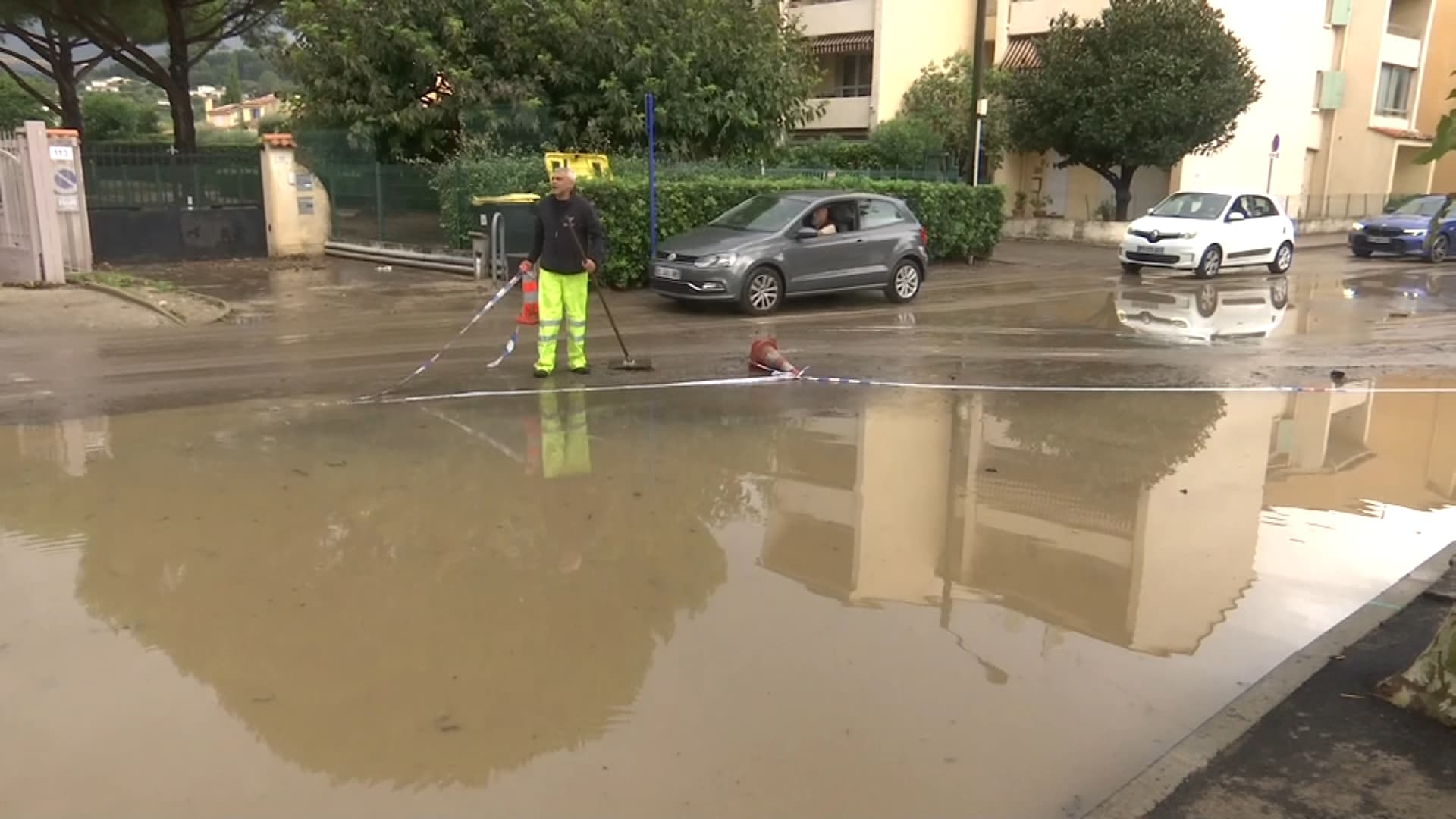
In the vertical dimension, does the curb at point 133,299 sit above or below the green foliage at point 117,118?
below

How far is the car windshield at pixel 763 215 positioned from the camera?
1402 centimetres

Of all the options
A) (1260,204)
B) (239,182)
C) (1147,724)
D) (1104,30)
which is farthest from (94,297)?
(1104,30)

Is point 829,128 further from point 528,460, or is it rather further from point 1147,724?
point 1147,724

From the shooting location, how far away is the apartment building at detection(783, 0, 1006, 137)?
31000 millimetres

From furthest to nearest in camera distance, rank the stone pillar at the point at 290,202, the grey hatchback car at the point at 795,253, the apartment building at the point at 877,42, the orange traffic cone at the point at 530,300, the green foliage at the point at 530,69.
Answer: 1. the apartment building at the point at 877,42
2. the stone pillar at the point at 290,202
3. the green foliage at the point at 530,69
4. the grey hatchback car at the point at 795,253
5. the orange traffic cone at the point at 530,300

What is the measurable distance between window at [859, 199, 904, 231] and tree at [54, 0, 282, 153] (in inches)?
706

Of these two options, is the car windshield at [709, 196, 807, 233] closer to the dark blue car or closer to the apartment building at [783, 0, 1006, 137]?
the dark blue car

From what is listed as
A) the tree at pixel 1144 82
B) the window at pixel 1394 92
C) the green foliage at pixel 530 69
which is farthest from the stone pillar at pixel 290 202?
the window at pixel 1394 92

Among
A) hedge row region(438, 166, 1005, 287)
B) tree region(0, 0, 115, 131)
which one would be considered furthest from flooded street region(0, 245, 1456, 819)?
tree region(0, 0, 115, 131)

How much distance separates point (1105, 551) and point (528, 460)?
3.42 m

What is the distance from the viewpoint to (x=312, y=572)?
505cm

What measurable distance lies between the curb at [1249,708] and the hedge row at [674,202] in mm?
11600

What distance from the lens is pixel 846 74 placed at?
1367 inches

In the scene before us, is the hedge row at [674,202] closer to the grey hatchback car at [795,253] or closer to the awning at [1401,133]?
the grey hatchback car at [795,253]
